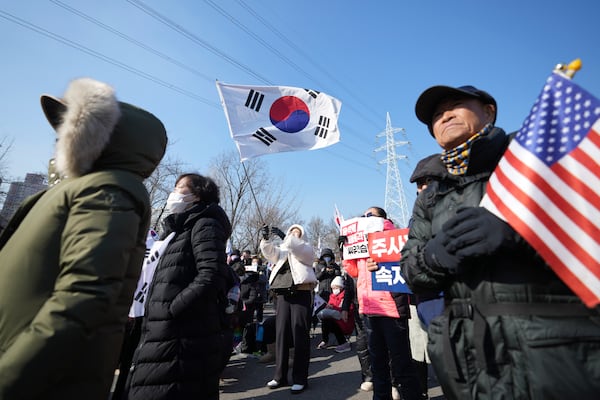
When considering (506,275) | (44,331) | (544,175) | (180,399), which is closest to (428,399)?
(180,399)

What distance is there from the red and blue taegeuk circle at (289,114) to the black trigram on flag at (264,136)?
351 millimetres

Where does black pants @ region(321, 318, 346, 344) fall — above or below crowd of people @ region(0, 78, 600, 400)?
below

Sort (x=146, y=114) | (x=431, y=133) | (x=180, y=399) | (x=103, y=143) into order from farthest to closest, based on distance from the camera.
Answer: (x=180, y=399) → (x=431, y=133) → (x=146, y=114) → (x=103, y=143)

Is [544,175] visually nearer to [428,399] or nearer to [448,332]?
[448,332]

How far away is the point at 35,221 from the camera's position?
1.44 m

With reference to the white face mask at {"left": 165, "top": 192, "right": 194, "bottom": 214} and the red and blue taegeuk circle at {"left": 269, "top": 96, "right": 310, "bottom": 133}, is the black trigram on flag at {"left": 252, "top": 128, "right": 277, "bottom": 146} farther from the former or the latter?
the white face mask at {"left": 165, "top": 192, "right": 194, "bottom": 214}

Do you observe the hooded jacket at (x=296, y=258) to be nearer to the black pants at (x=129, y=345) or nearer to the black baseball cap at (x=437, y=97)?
the black pants at (x=129, y=345)

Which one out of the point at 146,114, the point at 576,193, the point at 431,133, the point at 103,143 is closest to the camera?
the point at 576,193

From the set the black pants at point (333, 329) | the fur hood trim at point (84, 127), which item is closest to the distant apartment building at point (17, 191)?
the black pants at point (333, 329)

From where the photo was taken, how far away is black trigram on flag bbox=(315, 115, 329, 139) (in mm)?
7126

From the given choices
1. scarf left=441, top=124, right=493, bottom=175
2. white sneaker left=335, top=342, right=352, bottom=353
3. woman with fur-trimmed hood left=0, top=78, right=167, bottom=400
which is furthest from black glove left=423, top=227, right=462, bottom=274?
white sneaker left=335, top=342, right=352, bottom=353

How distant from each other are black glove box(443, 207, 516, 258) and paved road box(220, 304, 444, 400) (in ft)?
13.3

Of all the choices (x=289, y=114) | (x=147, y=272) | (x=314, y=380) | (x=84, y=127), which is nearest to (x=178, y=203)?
(x=147, y=272)

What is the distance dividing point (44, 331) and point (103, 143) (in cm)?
86
